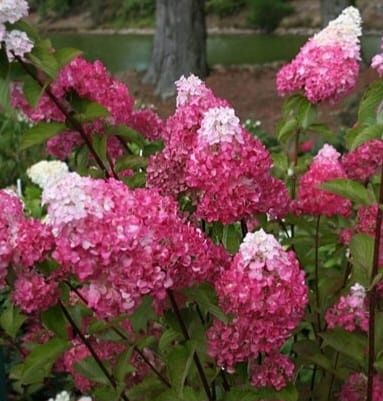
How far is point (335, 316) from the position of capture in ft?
6.84

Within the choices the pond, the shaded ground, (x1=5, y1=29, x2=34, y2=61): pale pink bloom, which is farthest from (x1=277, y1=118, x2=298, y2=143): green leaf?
the pond

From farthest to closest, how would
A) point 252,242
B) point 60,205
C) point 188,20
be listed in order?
point 188,20 → point 252,242 → point 60,205

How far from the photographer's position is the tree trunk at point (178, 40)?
36.1 ft

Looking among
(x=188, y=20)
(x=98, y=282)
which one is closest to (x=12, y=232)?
(x=98, y=282)

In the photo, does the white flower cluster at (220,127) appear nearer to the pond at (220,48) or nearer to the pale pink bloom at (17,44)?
the pale pink bloom at (17,44)

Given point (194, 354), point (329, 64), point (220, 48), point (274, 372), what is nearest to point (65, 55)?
point (329, 64)

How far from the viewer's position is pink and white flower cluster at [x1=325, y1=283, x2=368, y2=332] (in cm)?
205

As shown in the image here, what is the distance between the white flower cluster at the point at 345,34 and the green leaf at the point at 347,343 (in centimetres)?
74

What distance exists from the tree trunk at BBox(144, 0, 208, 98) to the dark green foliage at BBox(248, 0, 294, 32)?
16.2 meters

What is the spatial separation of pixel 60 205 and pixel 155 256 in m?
0.19

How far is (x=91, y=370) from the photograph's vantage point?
2059mm

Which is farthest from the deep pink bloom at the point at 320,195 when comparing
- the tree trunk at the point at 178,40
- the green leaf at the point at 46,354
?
the tree trunk at the point at 178,40

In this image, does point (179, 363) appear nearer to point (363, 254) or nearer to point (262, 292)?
point (262, 292)

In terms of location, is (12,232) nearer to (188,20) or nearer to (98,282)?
(98,282)
